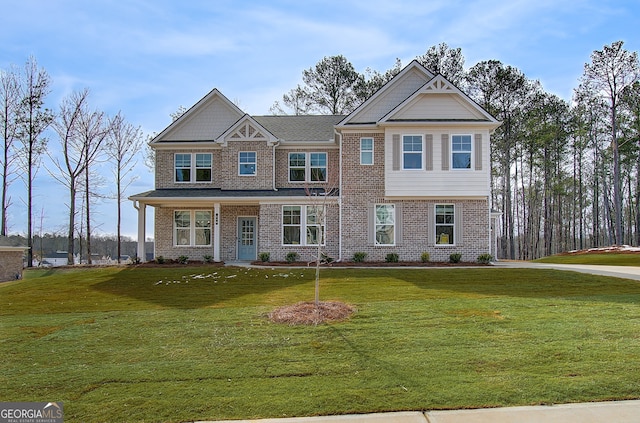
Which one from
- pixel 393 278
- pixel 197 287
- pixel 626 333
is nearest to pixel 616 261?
pixel 393 278

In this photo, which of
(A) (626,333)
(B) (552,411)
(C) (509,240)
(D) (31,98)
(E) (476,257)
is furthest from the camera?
(C) (509,240)

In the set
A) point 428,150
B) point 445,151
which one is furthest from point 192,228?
point 445,151

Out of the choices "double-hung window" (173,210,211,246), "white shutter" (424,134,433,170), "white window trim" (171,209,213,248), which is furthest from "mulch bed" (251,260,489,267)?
"white shutter" (424,134,433,170)

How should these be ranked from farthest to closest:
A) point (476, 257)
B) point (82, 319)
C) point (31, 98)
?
point (31, 98) < point (476, 257) < point (82, 319)

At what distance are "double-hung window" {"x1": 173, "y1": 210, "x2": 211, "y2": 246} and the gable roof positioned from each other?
17.5ft

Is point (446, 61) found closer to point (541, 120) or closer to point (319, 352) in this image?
point (541, 120)

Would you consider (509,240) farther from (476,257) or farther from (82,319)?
(82,319)

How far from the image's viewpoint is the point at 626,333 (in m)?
6.79

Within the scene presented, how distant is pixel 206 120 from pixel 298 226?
24.4 feet

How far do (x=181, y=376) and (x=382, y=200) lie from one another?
14053 millimetres

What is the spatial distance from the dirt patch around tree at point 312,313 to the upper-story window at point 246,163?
477 inches

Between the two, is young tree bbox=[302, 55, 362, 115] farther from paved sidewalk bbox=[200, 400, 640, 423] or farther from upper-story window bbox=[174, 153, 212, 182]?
paved sidewalk bbox=[200, 400, 640, 423]

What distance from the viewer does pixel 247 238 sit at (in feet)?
67.8

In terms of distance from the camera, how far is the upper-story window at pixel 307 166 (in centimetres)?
2048
